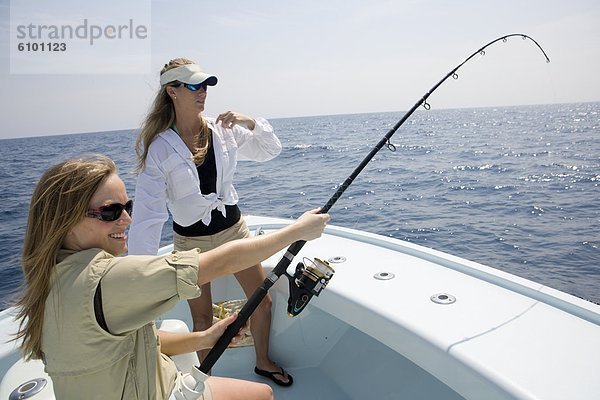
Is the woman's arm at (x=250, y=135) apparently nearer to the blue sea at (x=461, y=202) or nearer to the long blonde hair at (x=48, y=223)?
the long blonde hair at (x=48, y=223)

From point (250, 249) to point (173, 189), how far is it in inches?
Answer: 32.5

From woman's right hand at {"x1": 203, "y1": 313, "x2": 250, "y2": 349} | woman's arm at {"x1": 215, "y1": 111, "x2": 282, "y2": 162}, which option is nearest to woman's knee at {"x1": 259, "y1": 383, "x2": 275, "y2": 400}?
woman's right hand at {"x1": 203, "y1": 313, "x2": 250, "y2": 349}

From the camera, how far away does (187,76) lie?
198 cm

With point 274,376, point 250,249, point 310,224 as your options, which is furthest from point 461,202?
point 250,249

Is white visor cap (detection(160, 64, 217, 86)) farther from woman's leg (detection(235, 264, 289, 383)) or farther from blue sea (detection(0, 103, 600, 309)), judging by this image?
blue sea (detection(0, 103, 600, 309))

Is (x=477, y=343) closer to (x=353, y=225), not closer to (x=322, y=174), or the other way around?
(x=353, y=225)

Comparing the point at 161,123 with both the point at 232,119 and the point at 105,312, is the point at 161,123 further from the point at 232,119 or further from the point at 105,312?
the point at 105,312

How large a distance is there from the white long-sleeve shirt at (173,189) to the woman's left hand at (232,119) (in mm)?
30

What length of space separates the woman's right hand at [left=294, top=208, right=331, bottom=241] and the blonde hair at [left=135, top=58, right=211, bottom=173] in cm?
75

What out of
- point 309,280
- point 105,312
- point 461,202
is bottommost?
point 461,202

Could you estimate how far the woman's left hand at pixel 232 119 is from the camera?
225cm

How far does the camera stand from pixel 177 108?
2.07 meters

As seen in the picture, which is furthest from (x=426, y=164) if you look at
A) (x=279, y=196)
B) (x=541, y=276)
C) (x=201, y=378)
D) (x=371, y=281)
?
(x=201, y=378)

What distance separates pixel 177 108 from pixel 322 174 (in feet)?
35.8
